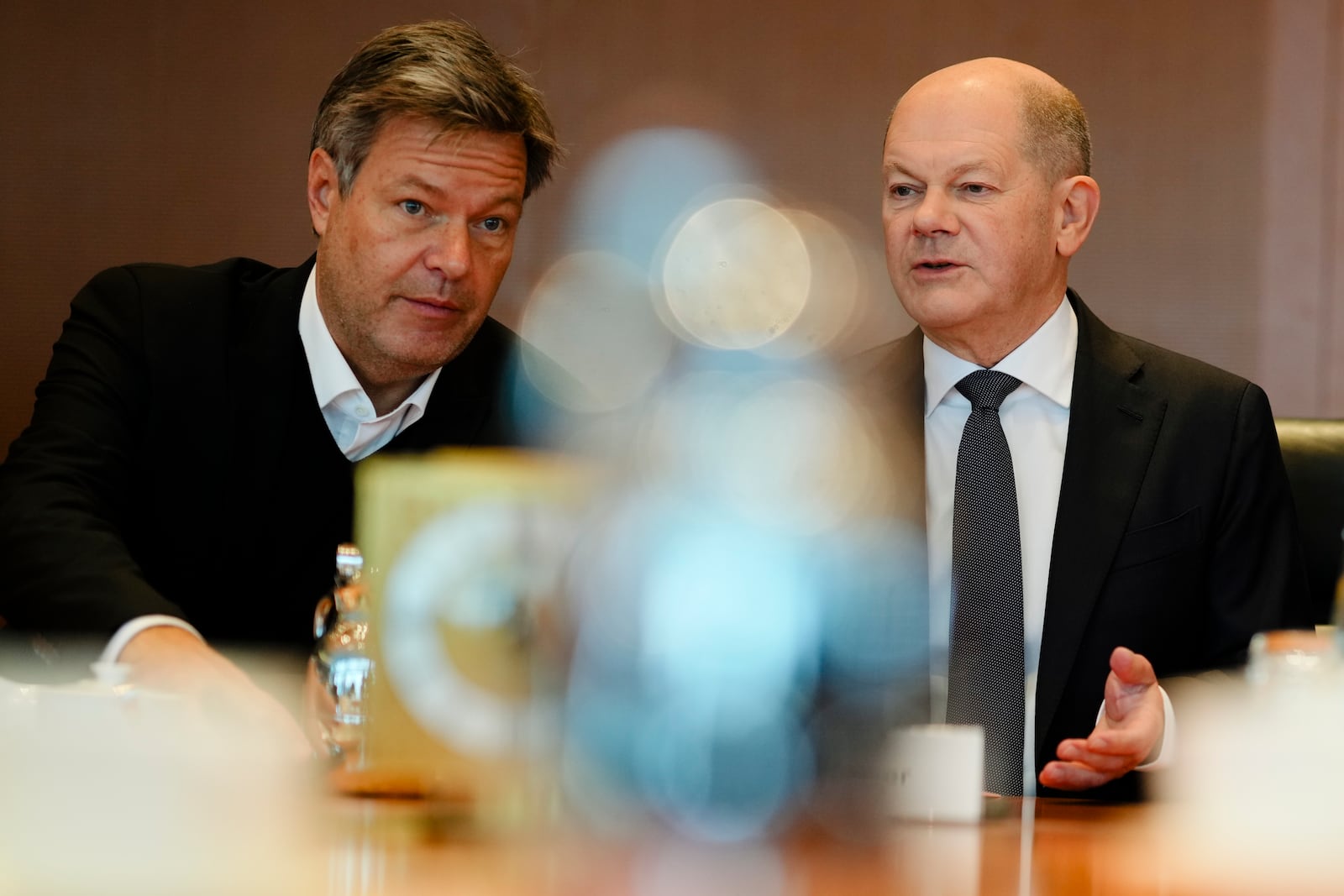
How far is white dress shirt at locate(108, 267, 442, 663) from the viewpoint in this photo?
5.97 feet

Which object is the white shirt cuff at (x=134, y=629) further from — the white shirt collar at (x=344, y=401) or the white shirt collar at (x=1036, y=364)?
the white shirt collar at (x=1036, y=364)

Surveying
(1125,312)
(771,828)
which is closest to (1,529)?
(771,828)

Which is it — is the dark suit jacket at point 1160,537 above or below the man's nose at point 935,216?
below

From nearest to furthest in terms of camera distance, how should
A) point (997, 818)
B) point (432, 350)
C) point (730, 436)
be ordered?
point (997, 818) < point (432, 350) < point (730, 436)

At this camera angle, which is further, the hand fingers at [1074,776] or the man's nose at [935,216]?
the man's nose at [935,216]

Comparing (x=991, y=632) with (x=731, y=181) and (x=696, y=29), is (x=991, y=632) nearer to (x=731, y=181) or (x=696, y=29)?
(x=731, y=181)

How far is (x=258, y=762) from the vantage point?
942mm

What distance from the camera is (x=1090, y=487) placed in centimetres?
175

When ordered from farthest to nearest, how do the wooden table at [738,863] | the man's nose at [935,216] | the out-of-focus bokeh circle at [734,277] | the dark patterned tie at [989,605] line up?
the out-of-focus bokeh circle at [734,277] → the man's nose at [935,216] → the dark patterned tie at [989,605] → the wooden table at [738,863]

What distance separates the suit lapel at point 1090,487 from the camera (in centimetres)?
167

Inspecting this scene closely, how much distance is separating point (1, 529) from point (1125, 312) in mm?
2195

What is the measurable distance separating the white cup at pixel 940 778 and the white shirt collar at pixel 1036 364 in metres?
0.85

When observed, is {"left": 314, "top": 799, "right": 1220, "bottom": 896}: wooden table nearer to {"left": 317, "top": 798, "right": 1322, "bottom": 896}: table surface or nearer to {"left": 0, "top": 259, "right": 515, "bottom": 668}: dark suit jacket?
{"left": 317, "top": 798, "right": 1322, "bottom": 896}: table surface

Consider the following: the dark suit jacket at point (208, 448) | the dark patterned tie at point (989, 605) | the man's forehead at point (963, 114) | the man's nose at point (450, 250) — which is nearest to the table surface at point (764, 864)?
the dark patterned tie at point (989, 605)
